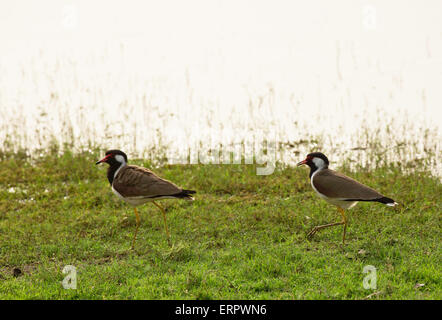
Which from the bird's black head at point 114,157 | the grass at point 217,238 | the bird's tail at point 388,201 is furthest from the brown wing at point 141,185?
the bird's tail at point 388,201

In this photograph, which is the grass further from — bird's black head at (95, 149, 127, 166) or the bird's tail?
bird's black head at (95, 149, 127, 166)

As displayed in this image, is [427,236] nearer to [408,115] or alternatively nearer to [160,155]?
[408,115]

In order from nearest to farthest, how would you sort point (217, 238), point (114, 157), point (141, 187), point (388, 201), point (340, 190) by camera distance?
point (388, 201)
point (340, 190)
point (141, 187)
point (217, 238)
point (114, 157)

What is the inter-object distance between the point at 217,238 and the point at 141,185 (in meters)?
1.33

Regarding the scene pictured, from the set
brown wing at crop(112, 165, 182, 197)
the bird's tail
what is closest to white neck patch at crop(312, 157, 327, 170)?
the bird's tail

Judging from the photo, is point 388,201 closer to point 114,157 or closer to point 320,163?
point 320,163

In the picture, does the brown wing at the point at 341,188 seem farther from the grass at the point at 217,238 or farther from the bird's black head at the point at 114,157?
the bird's black head at the point at 114,157

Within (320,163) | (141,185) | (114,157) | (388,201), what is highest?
(114,157)

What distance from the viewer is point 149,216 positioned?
9.33 m

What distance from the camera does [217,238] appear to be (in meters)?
8.33

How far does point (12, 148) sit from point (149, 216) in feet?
17.3

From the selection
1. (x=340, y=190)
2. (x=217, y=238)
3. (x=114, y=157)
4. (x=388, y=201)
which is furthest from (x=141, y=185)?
(x=388, y=201)

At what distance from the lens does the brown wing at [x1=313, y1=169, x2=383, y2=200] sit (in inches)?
294

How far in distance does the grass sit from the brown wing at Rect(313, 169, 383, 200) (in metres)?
0.67
